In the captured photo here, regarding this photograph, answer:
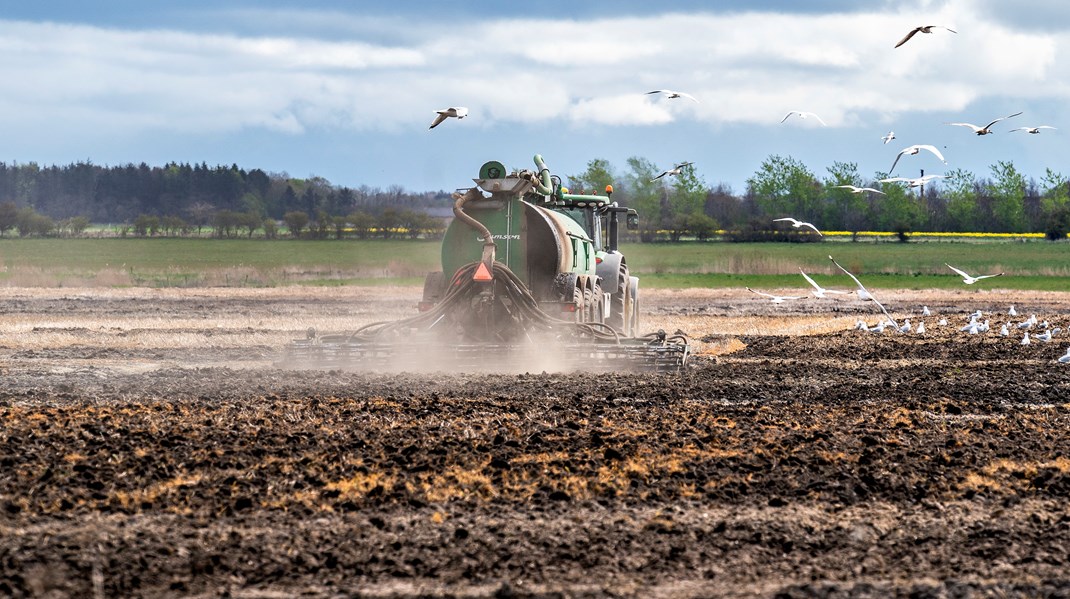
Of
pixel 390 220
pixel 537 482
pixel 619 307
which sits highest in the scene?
pixel 390 220

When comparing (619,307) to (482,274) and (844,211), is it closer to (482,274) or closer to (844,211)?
(482,274)

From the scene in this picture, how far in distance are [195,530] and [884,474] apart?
552cm

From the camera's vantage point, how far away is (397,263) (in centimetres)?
5394

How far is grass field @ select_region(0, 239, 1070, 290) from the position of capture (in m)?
49.6

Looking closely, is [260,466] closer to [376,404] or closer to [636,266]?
[376,404]

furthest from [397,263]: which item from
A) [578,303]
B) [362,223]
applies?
[578,303]

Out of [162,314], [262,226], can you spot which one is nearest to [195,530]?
[162,314]

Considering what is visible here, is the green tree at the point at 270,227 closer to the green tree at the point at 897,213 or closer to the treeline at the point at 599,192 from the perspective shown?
the treeline at the point at 599,192

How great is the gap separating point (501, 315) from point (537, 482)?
826cm

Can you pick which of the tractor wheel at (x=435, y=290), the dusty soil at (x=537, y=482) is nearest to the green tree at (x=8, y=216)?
the dusty soil at (x=537, y=482)

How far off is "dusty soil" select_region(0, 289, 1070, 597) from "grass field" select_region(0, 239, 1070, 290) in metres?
29.4

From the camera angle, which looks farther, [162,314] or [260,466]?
[162,314]

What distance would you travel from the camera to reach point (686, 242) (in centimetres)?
8625

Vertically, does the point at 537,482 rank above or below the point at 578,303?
below
